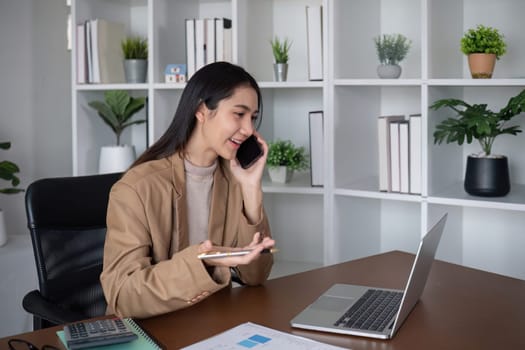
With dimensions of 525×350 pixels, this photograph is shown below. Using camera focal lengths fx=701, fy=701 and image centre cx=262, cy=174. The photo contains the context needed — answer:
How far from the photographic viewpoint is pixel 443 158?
2820 mm

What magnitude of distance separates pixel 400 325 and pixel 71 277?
986mm

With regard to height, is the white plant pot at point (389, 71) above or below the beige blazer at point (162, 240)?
above

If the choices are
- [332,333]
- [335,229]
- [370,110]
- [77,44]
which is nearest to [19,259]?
[77,44]

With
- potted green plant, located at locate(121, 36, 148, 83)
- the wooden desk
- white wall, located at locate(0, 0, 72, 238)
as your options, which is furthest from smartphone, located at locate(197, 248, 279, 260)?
white wall, located at locate(0, 0, 72, 238)

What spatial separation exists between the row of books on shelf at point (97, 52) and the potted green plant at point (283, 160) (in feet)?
2.82

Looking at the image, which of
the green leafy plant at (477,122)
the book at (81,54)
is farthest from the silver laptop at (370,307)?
the book at (81,54)

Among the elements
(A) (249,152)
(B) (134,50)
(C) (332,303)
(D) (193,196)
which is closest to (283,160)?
(B) (134,50)

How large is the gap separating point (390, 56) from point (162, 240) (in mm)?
1466

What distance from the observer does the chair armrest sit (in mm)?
1817

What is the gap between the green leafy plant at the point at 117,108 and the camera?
3.27 meters

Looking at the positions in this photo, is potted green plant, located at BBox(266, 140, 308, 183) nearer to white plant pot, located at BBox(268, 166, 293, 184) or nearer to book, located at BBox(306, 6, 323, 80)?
white plant pot, located at BBox(268, 166, 293, 184)

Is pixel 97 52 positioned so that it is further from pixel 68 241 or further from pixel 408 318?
pixel 408 318

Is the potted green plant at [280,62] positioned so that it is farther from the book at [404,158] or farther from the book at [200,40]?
the book at [404,158]

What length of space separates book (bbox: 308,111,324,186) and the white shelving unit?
6 centimetres
